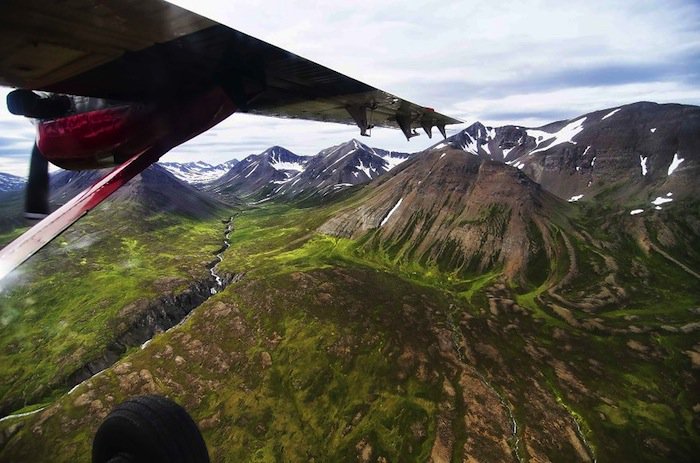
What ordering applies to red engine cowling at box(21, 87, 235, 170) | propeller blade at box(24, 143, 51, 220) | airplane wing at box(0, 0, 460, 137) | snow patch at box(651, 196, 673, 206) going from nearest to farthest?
airplane wing at box(0, 0, 460, 137) → red engine cowling at box(21, 87, 235, 170) → propeller blade at box(24, 143, 51, 220) → snow patch at box(651, 196, 673, 206)

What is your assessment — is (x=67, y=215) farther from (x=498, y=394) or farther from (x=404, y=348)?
(x=404, y=348)

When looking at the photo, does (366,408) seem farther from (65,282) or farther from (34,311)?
(65,282)

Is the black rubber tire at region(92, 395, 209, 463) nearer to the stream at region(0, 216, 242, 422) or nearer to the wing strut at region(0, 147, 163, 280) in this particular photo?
the wing strut at region(0, 147, 163, 280)

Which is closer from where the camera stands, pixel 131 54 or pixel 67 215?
pixel 131 54

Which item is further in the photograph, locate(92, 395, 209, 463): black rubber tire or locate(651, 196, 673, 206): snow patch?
locate(651, 196, 673, 206): snow patch

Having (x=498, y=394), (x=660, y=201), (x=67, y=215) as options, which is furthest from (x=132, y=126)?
(x=660, y=201)

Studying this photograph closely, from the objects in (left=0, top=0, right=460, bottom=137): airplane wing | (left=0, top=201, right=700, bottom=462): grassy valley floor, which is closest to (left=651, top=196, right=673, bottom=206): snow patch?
(left=0, top=201, right=700, bottom=462): grassy valley floor
